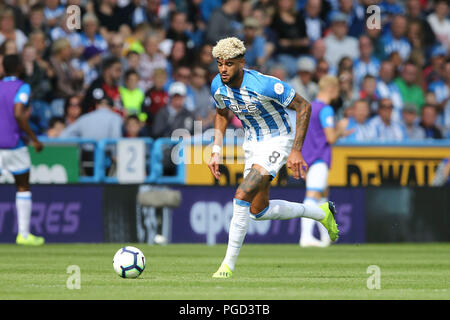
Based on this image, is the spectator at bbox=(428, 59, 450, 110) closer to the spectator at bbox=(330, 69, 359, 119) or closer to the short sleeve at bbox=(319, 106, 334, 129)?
the spectator at bbox=(330, 69, 359, 119)

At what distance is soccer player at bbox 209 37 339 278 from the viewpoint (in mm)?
10102

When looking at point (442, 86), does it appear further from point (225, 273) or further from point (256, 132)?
point (225, 273)

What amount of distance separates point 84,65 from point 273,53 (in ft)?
13.8

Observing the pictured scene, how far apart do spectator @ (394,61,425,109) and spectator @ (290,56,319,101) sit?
100 inches

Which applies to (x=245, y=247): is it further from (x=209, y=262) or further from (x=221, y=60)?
(x=221, y=60)

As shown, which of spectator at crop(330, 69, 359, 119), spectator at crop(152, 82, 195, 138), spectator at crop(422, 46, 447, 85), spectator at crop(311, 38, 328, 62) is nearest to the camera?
spectator at crop(152, 82, 195, 138)

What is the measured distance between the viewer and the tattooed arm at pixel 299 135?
32.6ft

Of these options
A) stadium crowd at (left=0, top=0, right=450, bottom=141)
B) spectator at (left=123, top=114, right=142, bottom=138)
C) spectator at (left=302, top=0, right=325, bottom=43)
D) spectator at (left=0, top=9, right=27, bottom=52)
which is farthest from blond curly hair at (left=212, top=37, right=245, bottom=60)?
spectator at (left=302, top=0, right=325, bottom=43)

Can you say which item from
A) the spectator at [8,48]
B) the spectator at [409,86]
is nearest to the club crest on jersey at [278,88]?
the spectator at [8,48]

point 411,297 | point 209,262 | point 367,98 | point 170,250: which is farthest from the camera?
point 367,98

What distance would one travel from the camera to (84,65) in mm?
19219

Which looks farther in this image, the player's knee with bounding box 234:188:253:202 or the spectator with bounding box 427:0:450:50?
the spectator with bounding box 427:0:450:50
